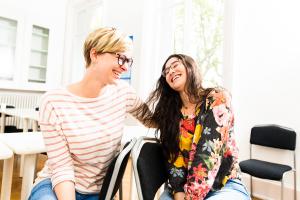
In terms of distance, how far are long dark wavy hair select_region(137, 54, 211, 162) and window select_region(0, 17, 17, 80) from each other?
5553 millimetres

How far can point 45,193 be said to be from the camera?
1.02 m

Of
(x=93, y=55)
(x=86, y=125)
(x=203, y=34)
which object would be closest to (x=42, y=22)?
(x=203, y=34)

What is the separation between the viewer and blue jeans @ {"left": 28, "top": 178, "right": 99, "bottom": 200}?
1009mm

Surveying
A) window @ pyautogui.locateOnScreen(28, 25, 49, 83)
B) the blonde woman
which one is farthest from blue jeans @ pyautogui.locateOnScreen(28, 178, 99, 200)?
window @ pyautogui.locateOnScreen(28, 25, 49, 83)

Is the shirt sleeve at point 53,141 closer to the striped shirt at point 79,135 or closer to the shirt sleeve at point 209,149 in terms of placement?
the striped shirt at point 79,135

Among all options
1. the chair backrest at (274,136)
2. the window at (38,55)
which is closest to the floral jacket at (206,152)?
the chair backrest at (274,136)

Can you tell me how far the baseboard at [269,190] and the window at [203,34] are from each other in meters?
1.36

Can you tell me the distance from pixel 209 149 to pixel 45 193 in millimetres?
711

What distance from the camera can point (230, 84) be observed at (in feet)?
10.5

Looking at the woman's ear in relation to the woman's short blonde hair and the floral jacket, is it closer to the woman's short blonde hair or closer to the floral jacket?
the woman's short blonde hair

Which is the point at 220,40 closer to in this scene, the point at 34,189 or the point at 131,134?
the point at 131,134

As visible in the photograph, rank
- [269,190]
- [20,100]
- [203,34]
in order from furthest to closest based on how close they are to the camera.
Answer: [20,100]
[203,34]
[269,190]

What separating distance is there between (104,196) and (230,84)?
255cm

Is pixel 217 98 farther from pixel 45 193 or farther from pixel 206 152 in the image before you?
pixel 45 193
